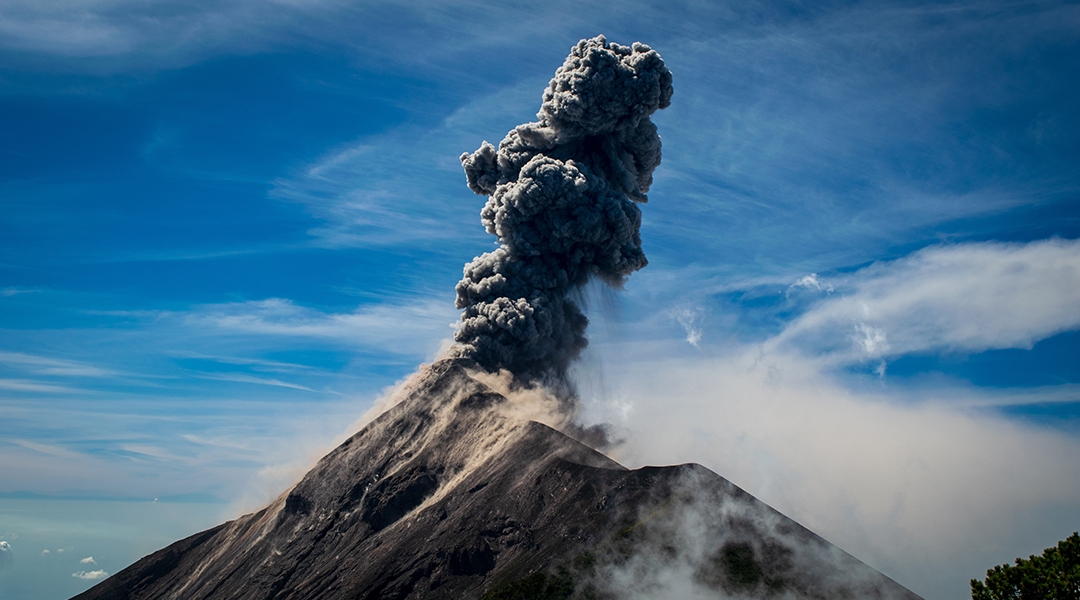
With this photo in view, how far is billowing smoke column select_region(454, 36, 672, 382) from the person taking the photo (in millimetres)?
66438

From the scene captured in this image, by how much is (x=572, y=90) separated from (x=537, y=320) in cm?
2265

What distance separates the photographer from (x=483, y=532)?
4478 centimetres

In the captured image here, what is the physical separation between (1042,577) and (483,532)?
28.7m

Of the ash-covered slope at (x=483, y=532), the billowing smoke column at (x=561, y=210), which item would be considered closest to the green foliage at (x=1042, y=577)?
the ash-covered slope at (x=483, y=532)

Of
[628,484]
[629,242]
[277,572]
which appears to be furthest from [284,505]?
[629,242]

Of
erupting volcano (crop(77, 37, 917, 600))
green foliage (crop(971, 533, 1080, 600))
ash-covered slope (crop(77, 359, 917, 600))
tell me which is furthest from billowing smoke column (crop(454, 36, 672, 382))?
green foliage (crop(971, 533, 1080, 600))

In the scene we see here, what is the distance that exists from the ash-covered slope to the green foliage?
438cm

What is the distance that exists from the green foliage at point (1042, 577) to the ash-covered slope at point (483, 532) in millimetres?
4376

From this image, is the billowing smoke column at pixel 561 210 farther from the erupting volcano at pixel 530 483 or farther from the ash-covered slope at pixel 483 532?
the ash-covered slope at pixel 483 532

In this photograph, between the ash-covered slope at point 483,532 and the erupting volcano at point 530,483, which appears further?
the erupting volcano at point 530,483

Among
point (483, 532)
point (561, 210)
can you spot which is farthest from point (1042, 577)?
point (561, 210)

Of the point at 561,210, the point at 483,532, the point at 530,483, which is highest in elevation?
the point at 561,210

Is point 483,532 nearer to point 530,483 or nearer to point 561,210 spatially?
point 530,483

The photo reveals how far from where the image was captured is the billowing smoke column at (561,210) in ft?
218
